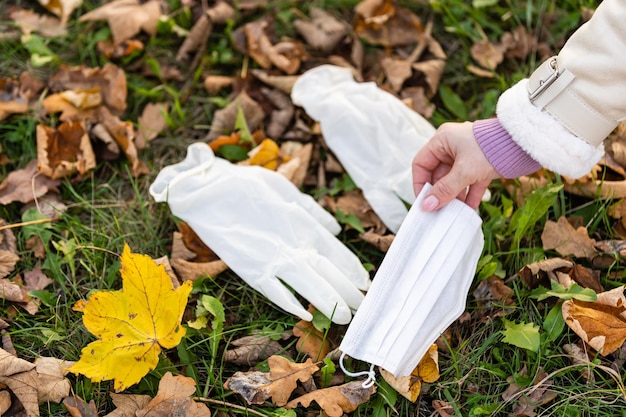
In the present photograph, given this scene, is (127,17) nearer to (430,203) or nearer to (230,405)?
(430,203)

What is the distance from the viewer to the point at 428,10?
9.66 ft

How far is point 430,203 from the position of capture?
1.91 metres

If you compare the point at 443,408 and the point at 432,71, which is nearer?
the point at 443,408

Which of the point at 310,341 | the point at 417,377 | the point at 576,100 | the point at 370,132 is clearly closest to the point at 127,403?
the point at 310,341

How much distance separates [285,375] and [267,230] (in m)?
0.55

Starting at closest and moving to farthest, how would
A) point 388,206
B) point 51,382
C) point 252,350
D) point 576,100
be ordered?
1. point 576,100
2. point 51,382
3. point 252,350
4. point 388,206

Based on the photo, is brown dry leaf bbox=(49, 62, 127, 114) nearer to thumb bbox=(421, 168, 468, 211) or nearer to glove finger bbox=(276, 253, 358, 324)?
glove finger bbox=(276, 253, 358, 324)

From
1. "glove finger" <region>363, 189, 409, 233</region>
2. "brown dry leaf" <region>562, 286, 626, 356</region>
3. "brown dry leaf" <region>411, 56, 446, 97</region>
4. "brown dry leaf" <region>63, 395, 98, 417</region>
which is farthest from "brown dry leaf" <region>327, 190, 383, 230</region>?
"brown dry leaf" <region>63, 395, 98, 417</region>

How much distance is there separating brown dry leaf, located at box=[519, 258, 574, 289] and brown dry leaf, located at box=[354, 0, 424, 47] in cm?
129

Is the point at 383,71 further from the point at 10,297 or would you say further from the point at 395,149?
the point at 10,297

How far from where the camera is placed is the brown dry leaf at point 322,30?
280cm

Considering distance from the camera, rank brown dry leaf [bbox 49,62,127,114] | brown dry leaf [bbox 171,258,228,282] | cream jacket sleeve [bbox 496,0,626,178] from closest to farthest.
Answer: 1. cream jacket sleeve [bbox 496,0,626,178]
2. brown dry leaf [bbox 171,258,228,282]
3. brown dry leaf [bbox 49,62,127,114]

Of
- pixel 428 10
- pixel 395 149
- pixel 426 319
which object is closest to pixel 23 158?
pixel 395 149

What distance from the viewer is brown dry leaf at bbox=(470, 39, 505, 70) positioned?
2.72 meters
